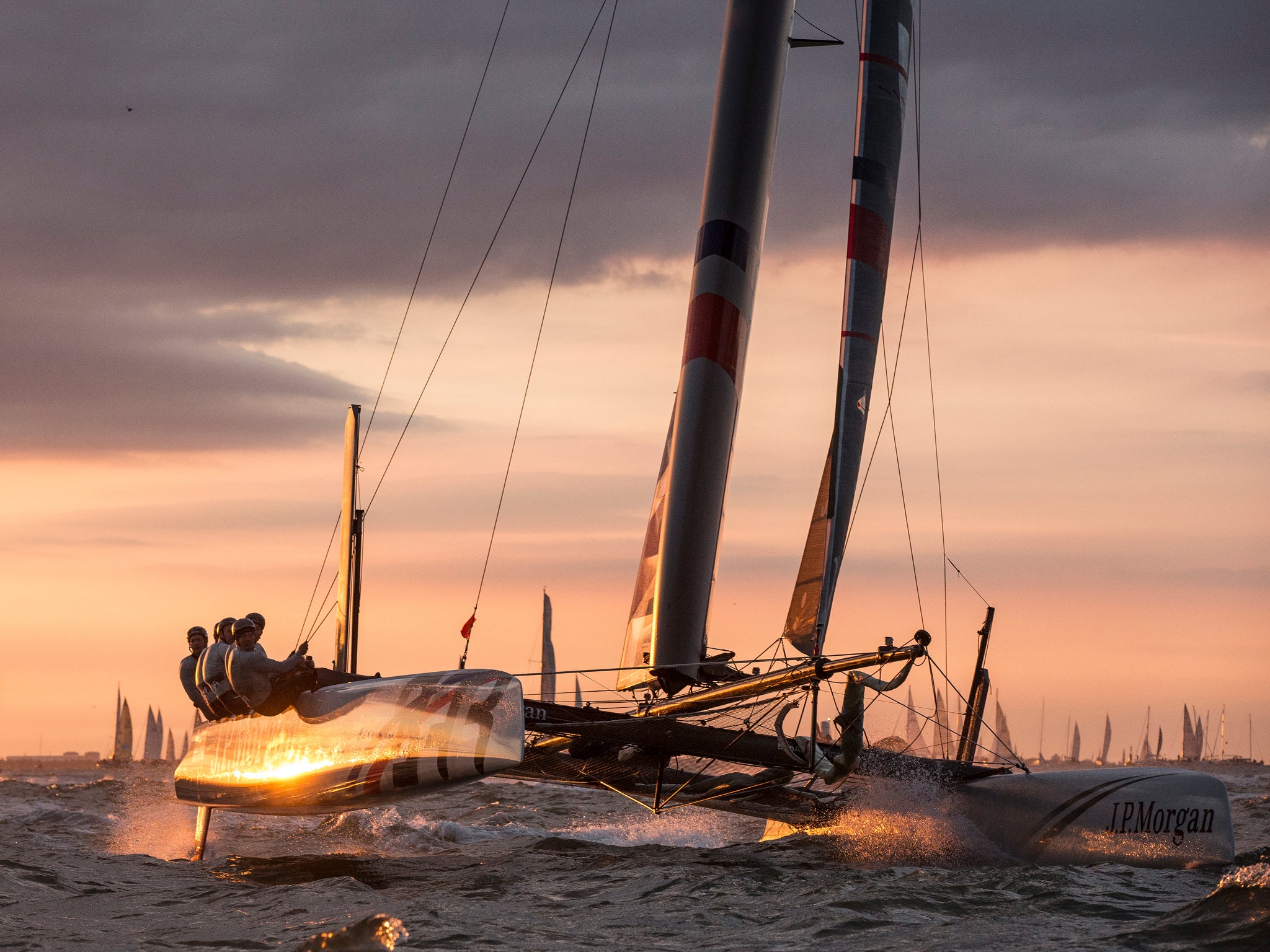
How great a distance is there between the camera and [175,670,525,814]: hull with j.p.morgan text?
29.5ft

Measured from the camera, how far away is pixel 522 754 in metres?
8.98

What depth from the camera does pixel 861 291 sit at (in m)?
12.0

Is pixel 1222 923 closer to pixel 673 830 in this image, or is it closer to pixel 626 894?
pixel 626 894

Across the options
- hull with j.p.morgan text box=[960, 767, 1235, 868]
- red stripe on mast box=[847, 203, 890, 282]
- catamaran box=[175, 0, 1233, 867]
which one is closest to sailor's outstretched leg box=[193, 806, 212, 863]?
catamaran box=[175, 0, 1233, 867]

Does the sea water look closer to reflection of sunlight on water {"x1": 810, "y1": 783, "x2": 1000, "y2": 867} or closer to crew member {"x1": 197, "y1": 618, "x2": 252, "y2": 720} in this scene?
reflection of sunlight on water {"x1": 810, "y1": 783, "x2": 1000, "y2": 867}

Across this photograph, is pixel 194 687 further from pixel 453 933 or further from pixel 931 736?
pixel 931 736

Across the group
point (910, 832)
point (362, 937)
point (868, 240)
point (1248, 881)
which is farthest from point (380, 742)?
point (868, 240)

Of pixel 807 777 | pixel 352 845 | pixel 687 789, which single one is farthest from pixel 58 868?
pixel 807 777

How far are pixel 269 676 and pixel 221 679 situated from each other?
866 mm

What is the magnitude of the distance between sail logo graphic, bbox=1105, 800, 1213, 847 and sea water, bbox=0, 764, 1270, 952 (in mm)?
315

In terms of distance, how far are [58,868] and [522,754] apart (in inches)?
163

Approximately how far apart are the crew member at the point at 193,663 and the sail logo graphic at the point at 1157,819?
24.8 ft

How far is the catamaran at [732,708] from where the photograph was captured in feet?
30.8

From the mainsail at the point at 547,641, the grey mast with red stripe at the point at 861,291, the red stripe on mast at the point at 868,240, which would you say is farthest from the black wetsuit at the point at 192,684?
the mainsail at the point at 547,641
